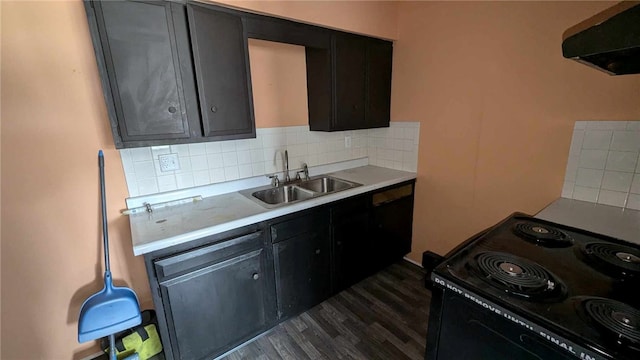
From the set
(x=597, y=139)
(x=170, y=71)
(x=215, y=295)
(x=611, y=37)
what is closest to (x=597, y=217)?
(x=597, y=139)

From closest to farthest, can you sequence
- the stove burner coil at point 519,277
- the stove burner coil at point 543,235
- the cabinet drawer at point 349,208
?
the stove burner coil at point 519,277
the stove burner coil at point 543,235
the cabinet drawer at point 349,208

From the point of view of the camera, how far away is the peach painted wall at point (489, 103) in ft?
5.02

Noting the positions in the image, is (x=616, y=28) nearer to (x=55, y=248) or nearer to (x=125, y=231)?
(x=125, y=231)

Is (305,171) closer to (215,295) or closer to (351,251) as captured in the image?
(351,251)

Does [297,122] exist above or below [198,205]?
above

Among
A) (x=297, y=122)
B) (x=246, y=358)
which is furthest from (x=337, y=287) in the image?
(x=297, y=122)

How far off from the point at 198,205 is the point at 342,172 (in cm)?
130

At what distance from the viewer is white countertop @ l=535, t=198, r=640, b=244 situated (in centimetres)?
123

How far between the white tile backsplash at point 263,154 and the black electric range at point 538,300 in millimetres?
1444

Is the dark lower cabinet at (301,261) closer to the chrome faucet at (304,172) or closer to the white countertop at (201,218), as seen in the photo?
the white countertop at (201,218)

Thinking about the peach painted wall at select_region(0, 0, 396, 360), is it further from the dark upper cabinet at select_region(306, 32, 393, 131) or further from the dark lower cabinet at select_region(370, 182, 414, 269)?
the dark lower cabinet at select_region(370, 182, 414, 269)

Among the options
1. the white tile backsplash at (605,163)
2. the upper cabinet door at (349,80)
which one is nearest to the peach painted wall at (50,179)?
the upper cabinet door at (349,80)

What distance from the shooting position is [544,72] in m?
1.62

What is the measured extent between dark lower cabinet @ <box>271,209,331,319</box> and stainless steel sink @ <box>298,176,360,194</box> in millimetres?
458
